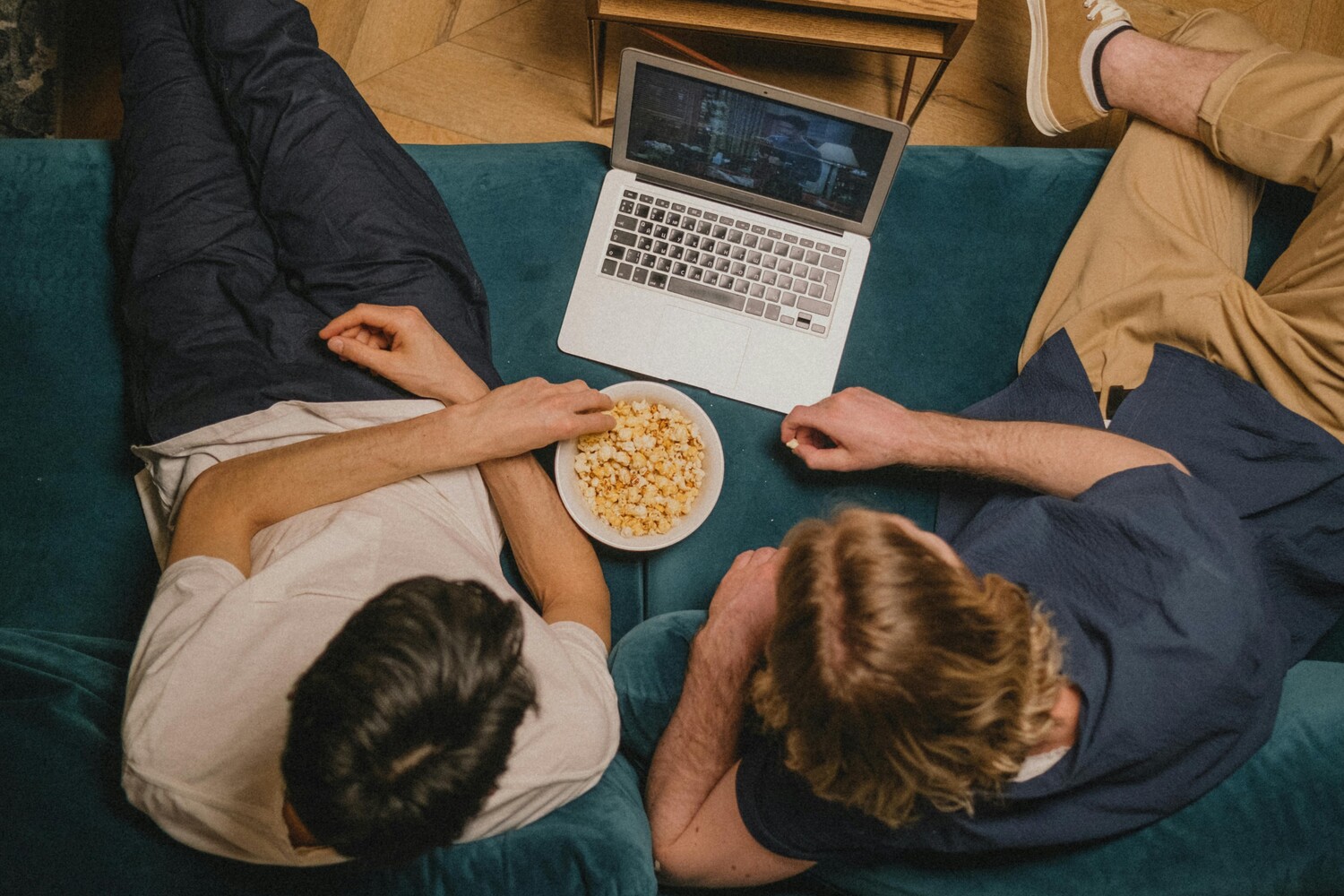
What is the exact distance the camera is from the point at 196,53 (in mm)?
1374

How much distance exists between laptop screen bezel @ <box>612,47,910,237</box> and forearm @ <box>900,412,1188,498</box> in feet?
1.17

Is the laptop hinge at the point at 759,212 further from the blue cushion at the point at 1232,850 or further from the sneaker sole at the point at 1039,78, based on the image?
the blue cushion at the point at 1232,850

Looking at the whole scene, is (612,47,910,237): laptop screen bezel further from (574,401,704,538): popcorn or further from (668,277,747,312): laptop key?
(574,401,704,538): popcorn

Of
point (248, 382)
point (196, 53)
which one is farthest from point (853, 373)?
point (196, 53)

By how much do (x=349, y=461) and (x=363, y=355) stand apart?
0.58 feet

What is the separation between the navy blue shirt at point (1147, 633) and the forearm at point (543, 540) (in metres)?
0.32

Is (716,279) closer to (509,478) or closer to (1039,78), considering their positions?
(509,478)

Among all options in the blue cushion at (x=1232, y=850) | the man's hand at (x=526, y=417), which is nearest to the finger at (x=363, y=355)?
the man's hand at (x=526, y=417)

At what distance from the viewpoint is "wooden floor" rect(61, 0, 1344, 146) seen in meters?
1.81

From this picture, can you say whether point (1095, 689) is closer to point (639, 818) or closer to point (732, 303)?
point (639, 818)

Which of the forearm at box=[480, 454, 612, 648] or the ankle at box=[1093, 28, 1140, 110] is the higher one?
the ankle at box=[1093, 28, 1140, 110]

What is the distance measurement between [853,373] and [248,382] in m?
0.98

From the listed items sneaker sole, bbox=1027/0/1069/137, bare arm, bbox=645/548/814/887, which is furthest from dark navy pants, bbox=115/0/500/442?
sneaker sole, bbox=1027/0/1069/137

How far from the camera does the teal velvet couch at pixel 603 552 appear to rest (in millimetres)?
941
